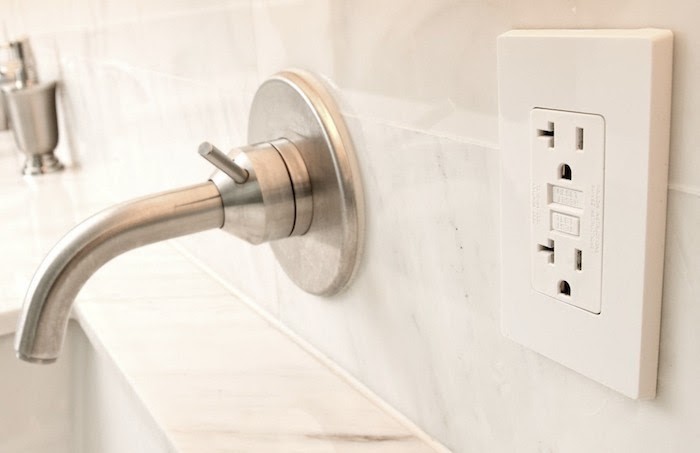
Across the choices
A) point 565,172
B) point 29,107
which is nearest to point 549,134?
point 565,172

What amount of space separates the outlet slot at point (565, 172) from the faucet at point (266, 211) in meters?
0.18

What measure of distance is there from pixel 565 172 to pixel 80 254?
0.87ft

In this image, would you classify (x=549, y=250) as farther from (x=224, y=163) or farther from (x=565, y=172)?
(x=224, y=163)

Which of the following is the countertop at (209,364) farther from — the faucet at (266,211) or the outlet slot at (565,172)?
the outlet slot at (565,172)

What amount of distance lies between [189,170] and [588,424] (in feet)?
1.64

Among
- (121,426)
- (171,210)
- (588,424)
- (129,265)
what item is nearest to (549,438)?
(588,424)

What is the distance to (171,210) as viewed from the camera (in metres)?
0.48

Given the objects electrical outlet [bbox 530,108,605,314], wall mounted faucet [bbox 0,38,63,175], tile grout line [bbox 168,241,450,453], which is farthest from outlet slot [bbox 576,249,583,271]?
wall mounted faucet [bbox 0,38,63,175]

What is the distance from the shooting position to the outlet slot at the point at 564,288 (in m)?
0.34

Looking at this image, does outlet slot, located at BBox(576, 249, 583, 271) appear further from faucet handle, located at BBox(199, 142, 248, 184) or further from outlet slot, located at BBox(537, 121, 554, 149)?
faucet handle, located at BBox(199, 142, 248, 184)

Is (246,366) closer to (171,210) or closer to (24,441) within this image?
(171,210)

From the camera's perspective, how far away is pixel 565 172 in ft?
1.07

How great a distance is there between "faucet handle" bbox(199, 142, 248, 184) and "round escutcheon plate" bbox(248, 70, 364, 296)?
45 millimetres

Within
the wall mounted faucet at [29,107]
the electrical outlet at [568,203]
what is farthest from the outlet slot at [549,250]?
the wall mounted faucet at [29,107]
